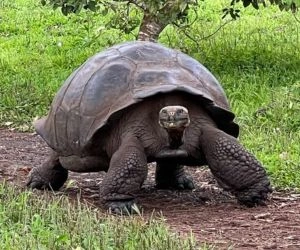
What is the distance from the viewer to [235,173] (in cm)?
523

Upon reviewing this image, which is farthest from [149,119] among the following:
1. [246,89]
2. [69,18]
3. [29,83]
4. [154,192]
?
[69,18]

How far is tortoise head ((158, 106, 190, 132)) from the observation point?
4.95 metres

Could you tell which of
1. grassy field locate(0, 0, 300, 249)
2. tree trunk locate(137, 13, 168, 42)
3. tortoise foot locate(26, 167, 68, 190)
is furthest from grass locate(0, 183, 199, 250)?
tree trunk locate(137, 13, 168, 42)

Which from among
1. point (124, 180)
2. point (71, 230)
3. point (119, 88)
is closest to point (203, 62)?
point (119, 88)

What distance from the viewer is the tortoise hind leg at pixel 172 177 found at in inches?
233

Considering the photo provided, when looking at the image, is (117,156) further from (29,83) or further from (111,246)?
(29,83)

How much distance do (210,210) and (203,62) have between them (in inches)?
179

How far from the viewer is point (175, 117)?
496 centimetres

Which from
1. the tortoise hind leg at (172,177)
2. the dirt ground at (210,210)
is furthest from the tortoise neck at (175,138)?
the tortoise hind leg at (172,177)

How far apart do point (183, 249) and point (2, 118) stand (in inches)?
201

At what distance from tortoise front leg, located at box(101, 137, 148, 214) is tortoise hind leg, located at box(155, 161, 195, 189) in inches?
30.9

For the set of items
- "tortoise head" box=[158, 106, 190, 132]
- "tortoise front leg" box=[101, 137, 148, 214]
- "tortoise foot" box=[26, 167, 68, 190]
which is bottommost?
"tortoise foot" box=[26, 167, 68, 190]

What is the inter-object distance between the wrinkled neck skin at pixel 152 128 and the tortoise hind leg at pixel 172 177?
595 mm

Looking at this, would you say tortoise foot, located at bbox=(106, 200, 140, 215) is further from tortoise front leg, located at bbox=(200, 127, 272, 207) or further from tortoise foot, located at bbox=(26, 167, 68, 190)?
tortoise foot, located at bbox=(26, 167, 68, 190)
